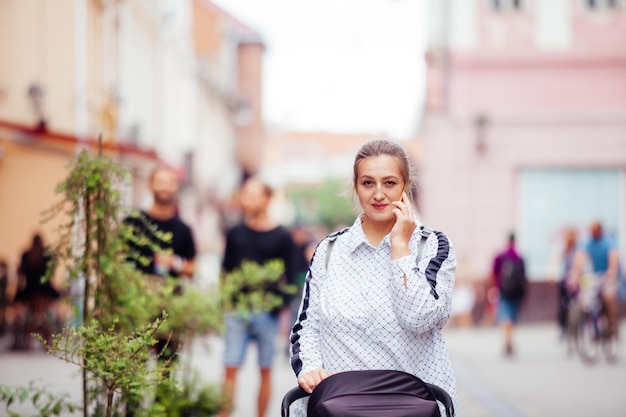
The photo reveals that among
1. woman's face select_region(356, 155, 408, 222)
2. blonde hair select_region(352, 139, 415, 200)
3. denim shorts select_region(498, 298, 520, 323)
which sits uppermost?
blonde hair select_region(352, 139, 415, 200)

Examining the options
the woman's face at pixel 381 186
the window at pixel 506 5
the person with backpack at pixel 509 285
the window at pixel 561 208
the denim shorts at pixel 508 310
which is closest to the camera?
the woman's face at pixel 381 186

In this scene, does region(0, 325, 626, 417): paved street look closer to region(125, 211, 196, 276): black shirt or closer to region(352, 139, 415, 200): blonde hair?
region(125, 211, 196, 276): black shirt

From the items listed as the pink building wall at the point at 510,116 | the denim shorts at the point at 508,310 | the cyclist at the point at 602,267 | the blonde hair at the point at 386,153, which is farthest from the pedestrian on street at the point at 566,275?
the blonde hair at the point at 386,153

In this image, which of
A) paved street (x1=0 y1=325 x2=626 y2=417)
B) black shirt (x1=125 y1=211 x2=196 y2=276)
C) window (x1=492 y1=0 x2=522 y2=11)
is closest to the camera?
black shirt (x1=125 y1=211 x2=196 y2=276)

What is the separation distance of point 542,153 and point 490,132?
1.17 m

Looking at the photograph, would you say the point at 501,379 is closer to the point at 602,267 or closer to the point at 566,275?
the point at 602,267

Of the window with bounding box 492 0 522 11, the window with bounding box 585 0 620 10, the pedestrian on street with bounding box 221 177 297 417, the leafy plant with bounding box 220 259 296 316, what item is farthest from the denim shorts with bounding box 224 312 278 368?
the window with bounding box 585 0 620 10

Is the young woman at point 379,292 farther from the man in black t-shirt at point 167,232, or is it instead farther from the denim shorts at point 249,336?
the denim shorts at point 249,336

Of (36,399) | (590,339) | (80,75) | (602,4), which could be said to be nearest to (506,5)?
(602,4)

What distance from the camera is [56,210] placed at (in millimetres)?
5266

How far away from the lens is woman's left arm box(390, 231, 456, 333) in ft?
11.4

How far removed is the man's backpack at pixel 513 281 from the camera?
14.9 m

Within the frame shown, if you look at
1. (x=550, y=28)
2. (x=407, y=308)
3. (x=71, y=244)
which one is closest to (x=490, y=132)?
(x=550, y=28)

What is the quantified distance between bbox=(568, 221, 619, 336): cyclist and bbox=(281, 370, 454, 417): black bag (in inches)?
430
